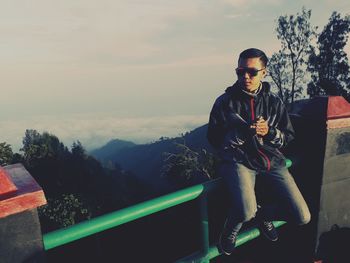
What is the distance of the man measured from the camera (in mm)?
2775

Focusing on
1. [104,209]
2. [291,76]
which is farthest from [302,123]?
[291,76]

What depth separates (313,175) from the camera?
3221 millimetres

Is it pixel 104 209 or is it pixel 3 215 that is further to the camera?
pixel 104 209

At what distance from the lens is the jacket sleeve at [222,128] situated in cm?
288

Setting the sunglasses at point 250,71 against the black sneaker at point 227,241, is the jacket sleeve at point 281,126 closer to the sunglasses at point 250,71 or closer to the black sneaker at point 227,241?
the sunglasses at point 250,71

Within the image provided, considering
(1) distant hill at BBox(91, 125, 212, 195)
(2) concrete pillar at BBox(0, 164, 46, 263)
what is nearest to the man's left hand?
(2) concrete pillar at BBox(0, 164, 46, 263)

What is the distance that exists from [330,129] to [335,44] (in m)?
37.5

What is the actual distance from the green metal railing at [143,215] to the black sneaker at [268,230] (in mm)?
54

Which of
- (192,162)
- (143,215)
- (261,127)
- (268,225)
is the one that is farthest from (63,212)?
(143,215)

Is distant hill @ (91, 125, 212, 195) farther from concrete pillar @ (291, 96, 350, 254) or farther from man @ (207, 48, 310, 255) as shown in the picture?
man @ (207, 48, 310, 255)

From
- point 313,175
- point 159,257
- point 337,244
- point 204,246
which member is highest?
point 313,175

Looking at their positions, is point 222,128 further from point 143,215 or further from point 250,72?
point 143,215

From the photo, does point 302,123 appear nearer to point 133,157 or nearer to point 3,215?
point 3,215

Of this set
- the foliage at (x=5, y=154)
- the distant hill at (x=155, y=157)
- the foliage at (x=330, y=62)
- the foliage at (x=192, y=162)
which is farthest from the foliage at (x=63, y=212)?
the distant hill at (x=155, y=157)
